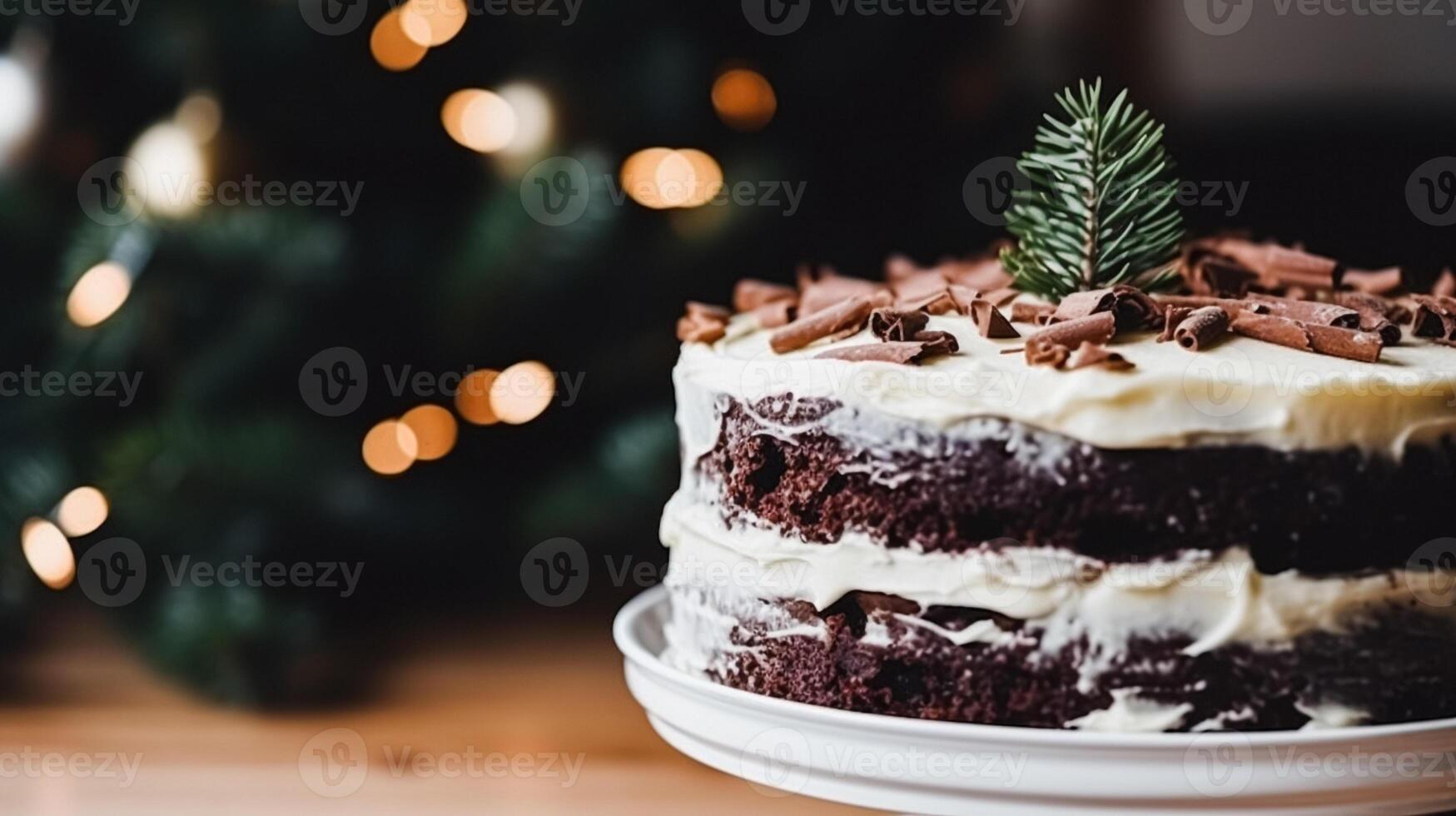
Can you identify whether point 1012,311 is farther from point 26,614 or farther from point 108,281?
point 26,614

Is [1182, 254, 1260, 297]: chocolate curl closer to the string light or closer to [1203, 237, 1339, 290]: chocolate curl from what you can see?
[1203, 237, 1339, 290]: chocolate curl

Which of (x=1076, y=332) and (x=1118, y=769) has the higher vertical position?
(x=1076, y=332)

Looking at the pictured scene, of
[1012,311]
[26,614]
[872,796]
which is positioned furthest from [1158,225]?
[26,614]

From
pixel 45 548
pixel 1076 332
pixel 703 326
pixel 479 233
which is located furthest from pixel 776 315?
pixel 45 548

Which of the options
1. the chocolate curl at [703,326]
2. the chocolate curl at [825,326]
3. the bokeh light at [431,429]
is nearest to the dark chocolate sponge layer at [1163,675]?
the chocolate curl at [825,326]

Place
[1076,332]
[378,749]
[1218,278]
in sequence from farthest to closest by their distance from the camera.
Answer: [378,749] < [1218,278] < [1076,332]

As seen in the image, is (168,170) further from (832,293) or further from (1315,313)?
(1315,313)
